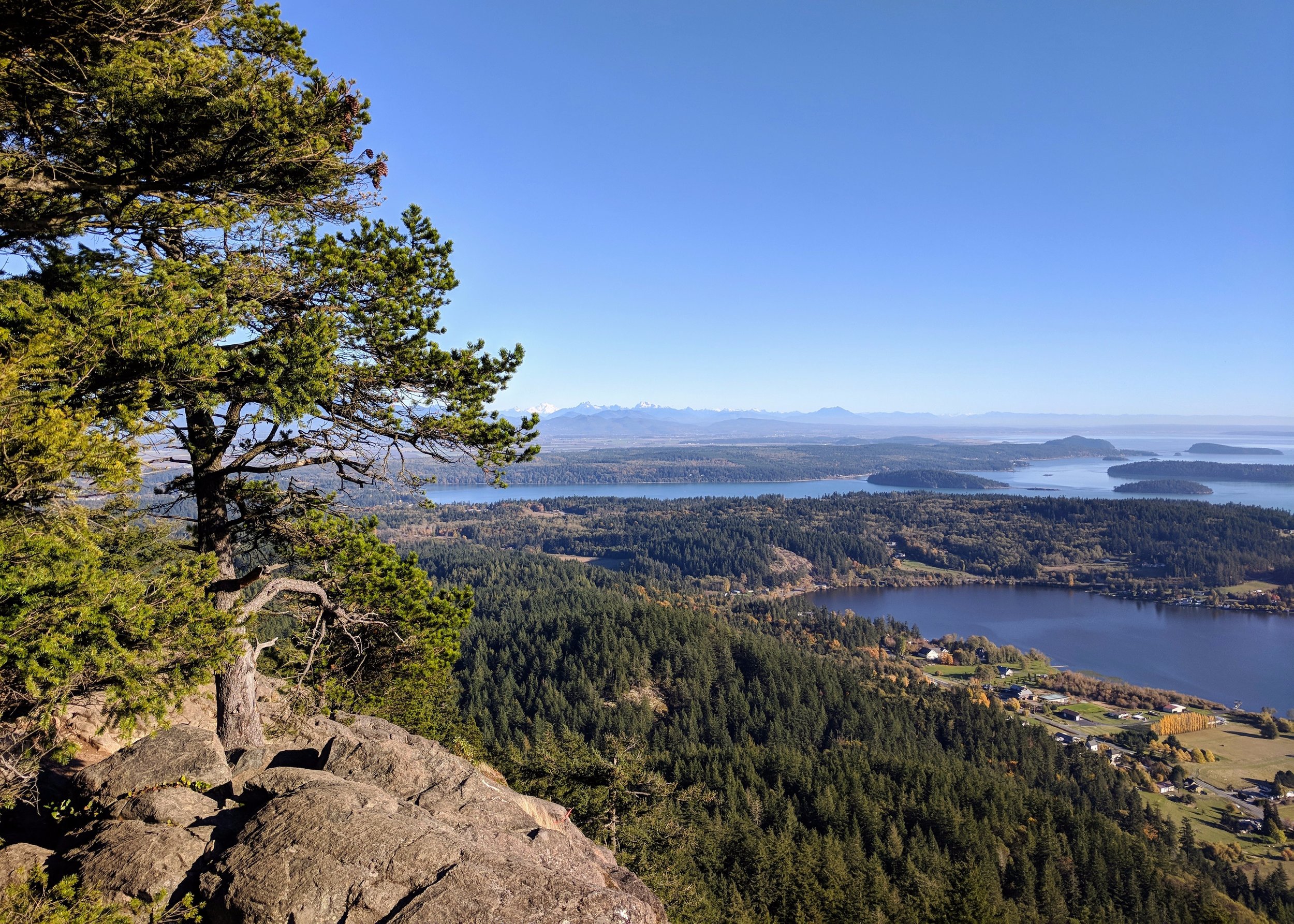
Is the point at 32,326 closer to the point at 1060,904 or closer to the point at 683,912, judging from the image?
the point at 683,912

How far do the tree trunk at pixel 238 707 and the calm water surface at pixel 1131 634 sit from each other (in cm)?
14906

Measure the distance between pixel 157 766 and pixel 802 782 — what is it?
69.8m

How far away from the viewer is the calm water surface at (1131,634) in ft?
389

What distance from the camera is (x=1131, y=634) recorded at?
149 metres

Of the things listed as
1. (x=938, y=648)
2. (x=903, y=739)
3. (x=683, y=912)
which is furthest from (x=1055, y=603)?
(x=683, y=912)

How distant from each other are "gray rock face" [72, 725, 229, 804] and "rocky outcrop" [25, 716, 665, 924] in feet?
0.06

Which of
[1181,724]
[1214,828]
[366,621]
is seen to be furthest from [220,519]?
[1181,724]

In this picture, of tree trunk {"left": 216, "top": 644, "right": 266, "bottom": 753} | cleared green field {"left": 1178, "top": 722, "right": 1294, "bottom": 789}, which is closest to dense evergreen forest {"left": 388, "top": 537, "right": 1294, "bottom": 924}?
tree trunk {"left": 216, "top": 644, "right": 266, "bottom": 753}

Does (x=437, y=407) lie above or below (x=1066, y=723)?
above

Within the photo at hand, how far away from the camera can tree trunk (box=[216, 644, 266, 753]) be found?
38.3ft

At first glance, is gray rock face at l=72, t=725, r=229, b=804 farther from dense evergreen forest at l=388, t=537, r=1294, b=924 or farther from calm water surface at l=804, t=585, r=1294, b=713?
calm water surface at l=804, t=585, r=1294, b=713

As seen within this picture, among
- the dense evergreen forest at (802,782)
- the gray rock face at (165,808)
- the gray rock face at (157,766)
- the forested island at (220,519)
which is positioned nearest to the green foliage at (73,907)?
the forested island at (220,519)

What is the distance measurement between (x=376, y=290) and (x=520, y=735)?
69433 millimetres

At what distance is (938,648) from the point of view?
135875 millimetres
